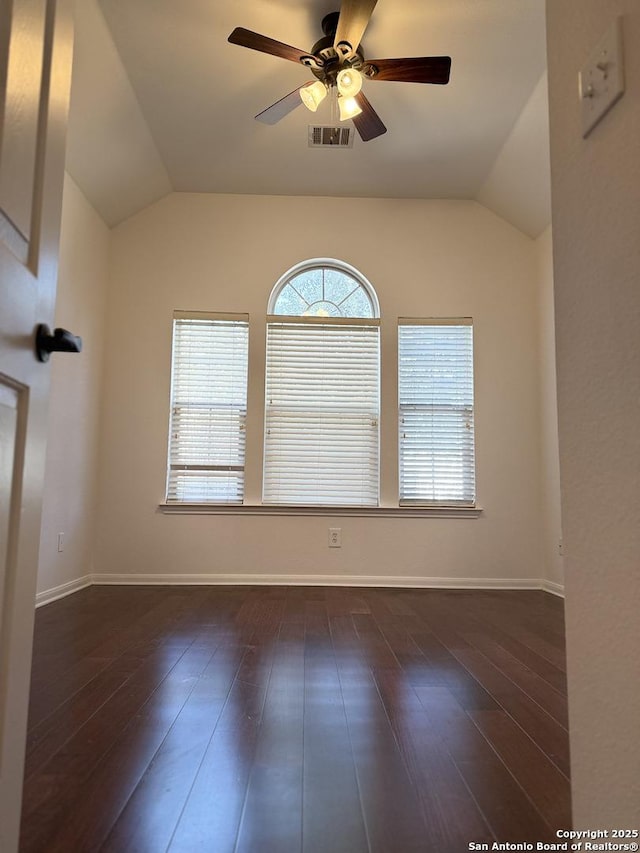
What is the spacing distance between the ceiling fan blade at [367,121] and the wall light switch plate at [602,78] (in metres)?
2.16

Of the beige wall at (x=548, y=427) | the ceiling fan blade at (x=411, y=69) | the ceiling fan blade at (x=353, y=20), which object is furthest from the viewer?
the beige wall at (x=548, y=427)

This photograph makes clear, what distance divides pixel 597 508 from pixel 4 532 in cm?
83

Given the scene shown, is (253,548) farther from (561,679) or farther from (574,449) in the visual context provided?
(574,449)

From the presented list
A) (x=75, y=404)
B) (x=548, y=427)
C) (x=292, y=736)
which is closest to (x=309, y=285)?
(x=75, y=404)

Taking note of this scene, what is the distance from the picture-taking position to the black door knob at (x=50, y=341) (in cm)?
84

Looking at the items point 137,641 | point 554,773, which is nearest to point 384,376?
point 137,641

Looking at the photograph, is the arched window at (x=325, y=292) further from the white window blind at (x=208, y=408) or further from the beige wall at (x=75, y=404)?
the beige wall at (x=75, y=404)

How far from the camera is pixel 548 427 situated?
3.95m

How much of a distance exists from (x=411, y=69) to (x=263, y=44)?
2.24 ft

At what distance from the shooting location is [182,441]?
411cm

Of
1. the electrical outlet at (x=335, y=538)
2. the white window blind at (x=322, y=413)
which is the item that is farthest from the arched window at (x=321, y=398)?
the electrical outlet at (x=335, y=538)

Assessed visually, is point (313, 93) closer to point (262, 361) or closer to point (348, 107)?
point (348, 107)

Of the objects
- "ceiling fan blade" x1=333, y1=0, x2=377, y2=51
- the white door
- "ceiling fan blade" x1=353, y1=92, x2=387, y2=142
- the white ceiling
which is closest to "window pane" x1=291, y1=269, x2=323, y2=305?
the white ceiling

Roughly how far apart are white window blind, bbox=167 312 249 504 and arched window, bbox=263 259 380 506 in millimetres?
225
